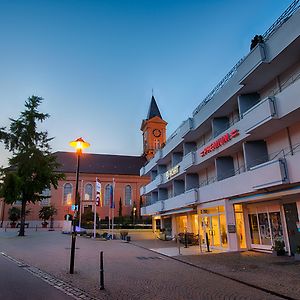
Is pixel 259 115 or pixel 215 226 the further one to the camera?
pixel 215 226

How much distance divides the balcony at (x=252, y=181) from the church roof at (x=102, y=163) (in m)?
56.6

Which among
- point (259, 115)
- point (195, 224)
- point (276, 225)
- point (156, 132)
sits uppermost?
point (156, 132)

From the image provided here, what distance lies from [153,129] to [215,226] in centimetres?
5623

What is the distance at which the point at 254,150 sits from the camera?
1883cm

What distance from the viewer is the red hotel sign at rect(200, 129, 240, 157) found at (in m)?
19.4

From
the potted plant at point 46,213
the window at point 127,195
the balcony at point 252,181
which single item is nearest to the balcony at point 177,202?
the balcony at point 252,181

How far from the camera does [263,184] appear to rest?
631 inches

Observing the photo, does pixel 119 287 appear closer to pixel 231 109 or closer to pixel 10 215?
pixel 231 109

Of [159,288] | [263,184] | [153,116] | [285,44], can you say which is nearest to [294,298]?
[159,288]

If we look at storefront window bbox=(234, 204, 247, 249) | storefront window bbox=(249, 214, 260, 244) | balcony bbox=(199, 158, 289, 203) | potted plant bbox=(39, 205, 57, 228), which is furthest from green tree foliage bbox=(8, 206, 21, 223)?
storefront window bbox=(249, 214, 260, 244)

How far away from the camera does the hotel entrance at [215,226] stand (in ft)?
70.8

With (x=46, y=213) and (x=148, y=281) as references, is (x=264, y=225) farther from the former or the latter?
(x=46, y=213)

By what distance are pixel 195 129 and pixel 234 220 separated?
8.84m

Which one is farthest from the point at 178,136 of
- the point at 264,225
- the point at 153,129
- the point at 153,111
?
the point at 153,111
